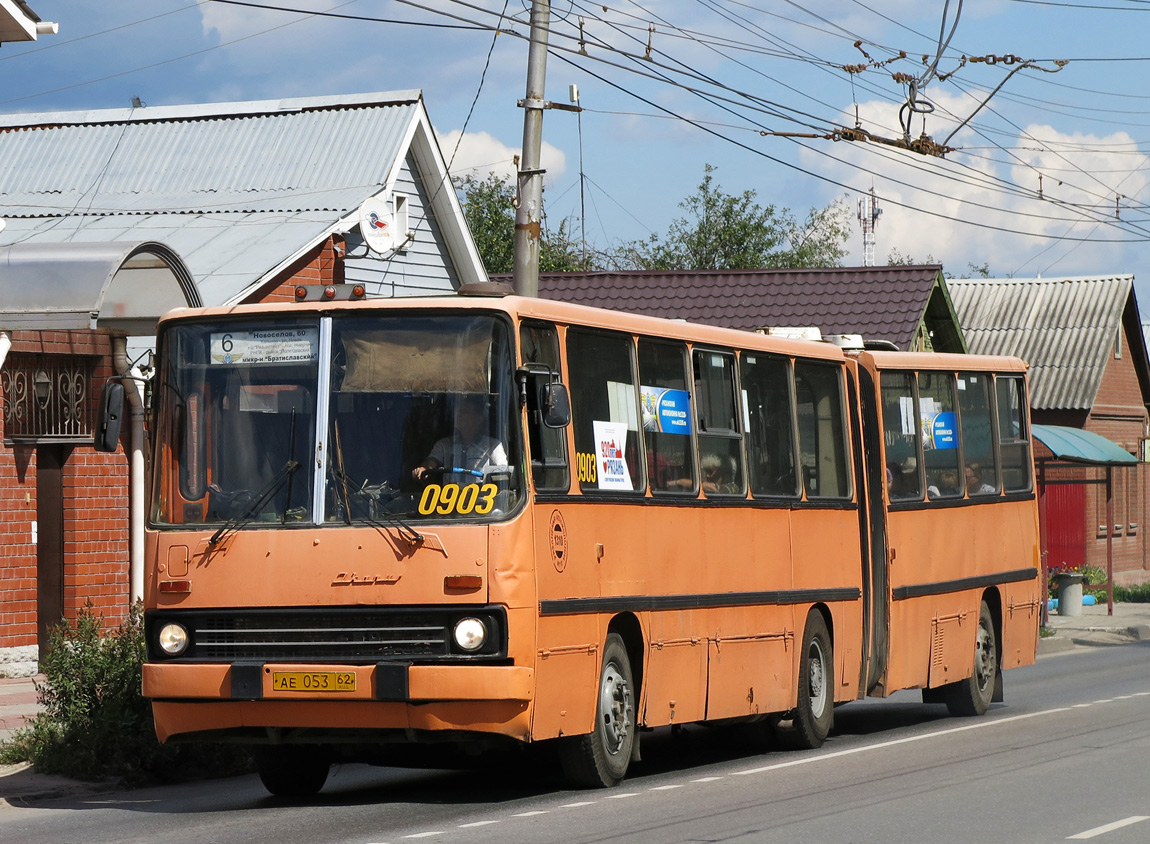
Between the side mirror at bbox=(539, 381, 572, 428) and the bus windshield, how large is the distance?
0.71ft

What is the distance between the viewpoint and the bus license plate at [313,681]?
9836 mm

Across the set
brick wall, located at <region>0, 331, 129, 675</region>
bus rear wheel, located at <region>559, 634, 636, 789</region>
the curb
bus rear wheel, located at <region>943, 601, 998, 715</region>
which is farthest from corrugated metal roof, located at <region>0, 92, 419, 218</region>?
bus rear wheel, located at <region>559, 634, 636, 789</region>

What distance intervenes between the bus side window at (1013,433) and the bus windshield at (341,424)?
877 centimetres

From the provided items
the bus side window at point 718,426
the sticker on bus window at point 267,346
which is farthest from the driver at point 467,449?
the bus side window at point 718,426

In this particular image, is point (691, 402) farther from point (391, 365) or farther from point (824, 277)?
point (824, 277)

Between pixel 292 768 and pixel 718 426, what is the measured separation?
374cm

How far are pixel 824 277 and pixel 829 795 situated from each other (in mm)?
20888

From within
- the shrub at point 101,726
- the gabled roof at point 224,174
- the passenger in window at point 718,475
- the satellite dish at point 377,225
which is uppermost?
the gabled roof at point 224,174

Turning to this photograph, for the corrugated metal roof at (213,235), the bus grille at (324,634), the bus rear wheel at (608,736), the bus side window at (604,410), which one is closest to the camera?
the bus grille at (324,634)

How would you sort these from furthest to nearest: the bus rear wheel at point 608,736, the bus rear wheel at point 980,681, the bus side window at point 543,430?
the bus rear wheel at point 980,681 < the bus rear wheel at point 608,736 < the bus side window at point 543,430

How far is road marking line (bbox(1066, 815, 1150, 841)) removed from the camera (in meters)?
9.12

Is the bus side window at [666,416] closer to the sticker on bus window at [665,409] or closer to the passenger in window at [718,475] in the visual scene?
the sticker on bus window at [665,409]

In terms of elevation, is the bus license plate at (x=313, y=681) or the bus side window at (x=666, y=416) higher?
the bus side window at (x=666, y=416)

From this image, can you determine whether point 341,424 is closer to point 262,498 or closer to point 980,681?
point 262,498
